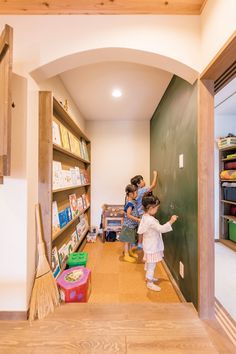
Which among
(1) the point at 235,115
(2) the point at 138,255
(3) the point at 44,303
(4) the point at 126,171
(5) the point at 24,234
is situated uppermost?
(1) the point at 235,115

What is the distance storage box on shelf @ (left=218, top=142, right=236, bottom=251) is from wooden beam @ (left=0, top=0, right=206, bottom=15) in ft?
7.81

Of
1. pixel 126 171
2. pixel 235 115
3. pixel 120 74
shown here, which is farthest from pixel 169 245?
pixel 235 115

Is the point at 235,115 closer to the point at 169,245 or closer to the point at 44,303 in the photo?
the point at 169,245

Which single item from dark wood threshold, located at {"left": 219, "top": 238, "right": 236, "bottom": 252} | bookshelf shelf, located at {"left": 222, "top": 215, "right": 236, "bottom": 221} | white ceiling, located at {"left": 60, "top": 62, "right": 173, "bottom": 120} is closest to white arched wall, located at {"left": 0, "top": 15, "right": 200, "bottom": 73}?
white ceiling, located at {"left": 60, "top": 62, "right": 173, "bottom": 120}

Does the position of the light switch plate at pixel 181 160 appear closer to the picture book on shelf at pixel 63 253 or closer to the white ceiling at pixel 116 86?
the white ceiling at pixel 116 86

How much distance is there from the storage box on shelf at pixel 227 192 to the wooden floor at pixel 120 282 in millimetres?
1710

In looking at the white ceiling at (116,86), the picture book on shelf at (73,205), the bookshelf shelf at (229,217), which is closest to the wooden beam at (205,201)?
the white ceiling at (116,86)

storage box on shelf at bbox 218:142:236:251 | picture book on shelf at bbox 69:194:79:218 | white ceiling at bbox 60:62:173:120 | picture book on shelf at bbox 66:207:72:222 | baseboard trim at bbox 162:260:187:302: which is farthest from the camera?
storage box on shelf at bbox 218:142:236:251

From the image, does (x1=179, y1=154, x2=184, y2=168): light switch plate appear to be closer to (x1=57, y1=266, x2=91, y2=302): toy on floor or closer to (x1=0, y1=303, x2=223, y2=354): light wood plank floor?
(x1=0, y1=303, x2=223, y2=354): light wood plank floor

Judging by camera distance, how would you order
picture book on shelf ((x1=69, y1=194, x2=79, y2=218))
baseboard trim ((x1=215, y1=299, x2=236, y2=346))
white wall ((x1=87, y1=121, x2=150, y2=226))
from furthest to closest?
white wall ((x1=87, y1=121, x2=150, y2=226)) < picture book on shelf ((x1=69, y1=194, x2=79, y2=218)) < baseboard trim ((x1=215, y1=299, x2=236, y2=346))

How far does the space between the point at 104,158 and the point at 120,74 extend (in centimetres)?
195

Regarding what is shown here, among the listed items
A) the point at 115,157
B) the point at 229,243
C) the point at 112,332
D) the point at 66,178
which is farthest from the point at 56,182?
the point at 229,243

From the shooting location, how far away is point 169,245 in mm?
2277

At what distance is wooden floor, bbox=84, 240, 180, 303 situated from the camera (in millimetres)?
1773
